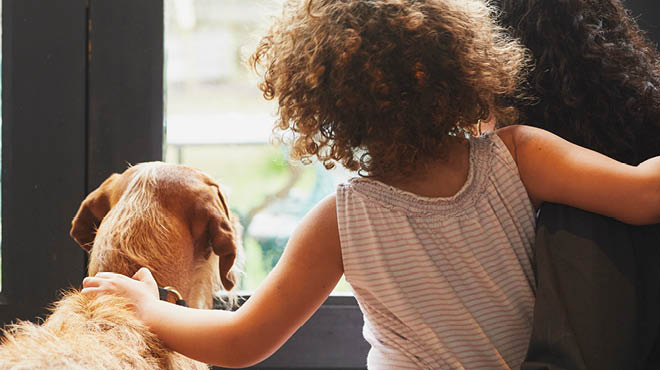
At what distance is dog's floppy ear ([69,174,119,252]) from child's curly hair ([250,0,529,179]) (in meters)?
0.52

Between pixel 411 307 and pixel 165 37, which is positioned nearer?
pixel 411 307

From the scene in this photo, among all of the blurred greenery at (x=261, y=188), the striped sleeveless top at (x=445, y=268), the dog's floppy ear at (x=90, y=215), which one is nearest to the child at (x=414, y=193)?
the striped sleeveless top at (x=445, y=268)

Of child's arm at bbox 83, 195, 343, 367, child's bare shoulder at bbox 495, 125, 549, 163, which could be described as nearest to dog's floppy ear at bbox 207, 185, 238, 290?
child's arm at bbox 83, 195, 343, 367

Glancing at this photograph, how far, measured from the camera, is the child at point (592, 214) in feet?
2.96

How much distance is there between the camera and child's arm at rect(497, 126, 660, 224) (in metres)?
0.91

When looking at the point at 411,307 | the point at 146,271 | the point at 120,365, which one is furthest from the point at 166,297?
the point at 411,307

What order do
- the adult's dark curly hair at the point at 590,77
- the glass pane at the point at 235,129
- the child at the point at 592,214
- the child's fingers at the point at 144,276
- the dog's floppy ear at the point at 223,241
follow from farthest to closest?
1. the glass pane at the point at 235,129
2. the dog's floppy ear at the point at 223,241
3. the child's fingers at the point at 144,276
4. the adult's dark curly hair at the point at 590,77
5. the child at the point at 592,214

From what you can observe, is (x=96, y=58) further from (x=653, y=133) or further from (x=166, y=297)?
(x=653, y=133)

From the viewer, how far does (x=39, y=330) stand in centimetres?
98

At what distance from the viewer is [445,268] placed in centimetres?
97

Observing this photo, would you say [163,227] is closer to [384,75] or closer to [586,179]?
[384,75]

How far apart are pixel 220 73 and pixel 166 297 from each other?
66 cm

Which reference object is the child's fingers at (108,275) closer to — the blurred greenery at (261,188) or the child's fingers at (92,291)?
the child's fingers at (92,291)

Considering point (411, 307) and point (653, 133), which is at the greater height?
point (653, 133)
